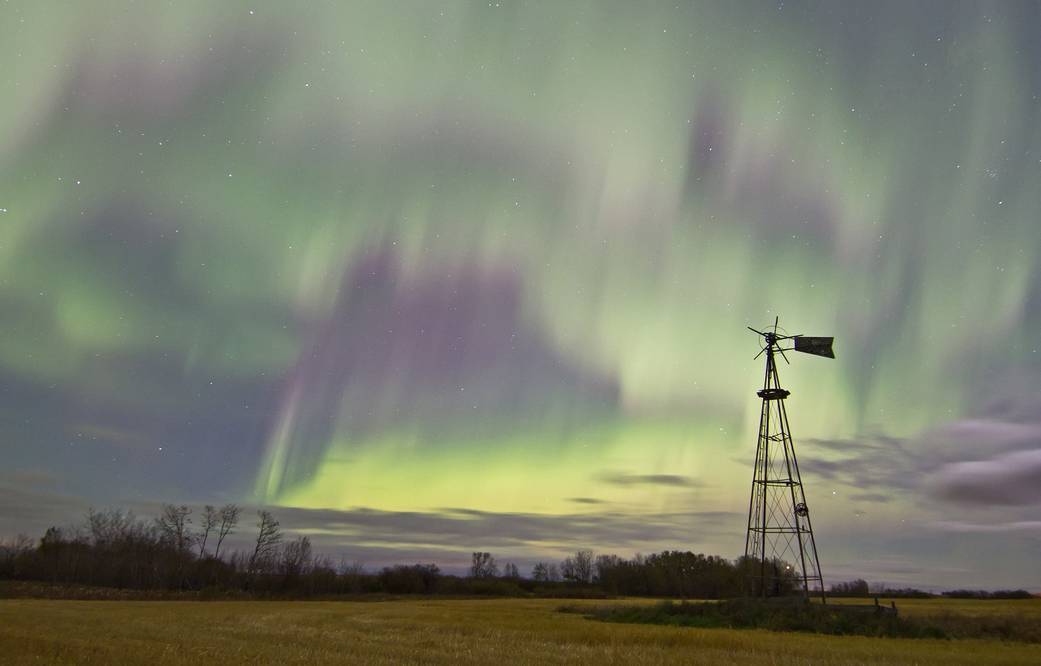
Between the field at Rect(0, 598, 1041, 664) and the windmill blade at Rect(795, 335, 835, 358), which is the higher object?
the windmill blade at Rect(795, 335, 835, 358)

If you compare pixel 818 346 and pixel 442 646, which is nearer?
pixel 442 646

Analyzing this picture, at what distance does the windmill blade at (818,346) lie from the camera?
208 ft

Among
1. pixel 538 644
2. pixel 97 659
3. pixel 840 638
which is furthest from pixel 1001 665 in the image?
pixel 97 659

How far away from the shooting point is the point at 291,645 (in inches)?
1380

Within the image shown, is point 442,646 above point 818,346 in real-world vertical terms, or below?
below

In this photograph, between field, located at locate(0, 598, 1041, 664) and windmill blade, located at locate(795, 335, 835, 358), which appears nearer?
field, located at locate(0, 598, 1041, 664)

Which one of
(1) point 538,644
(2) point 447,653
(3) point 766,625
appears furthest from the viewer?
(3) point 766,625

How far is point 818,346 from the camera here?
63.4 meters

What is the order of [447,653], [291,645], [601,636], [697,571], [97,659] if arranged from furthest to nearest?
1. [697,571]
2. [601,636]
3. [291,645]
4. [447,653]
5. [97,659]

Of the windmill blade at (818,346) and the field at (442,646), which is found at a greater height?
the windmill blade at (818,346)

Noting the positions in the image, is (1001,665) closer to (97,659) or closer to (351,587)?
(97,659)

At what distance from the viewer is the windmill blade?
208 feet

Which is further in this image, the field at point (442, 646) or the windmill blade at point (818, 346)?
the windmill blade at point (818, 346)

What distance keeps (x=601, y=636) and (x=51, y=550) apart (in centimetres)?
15669
